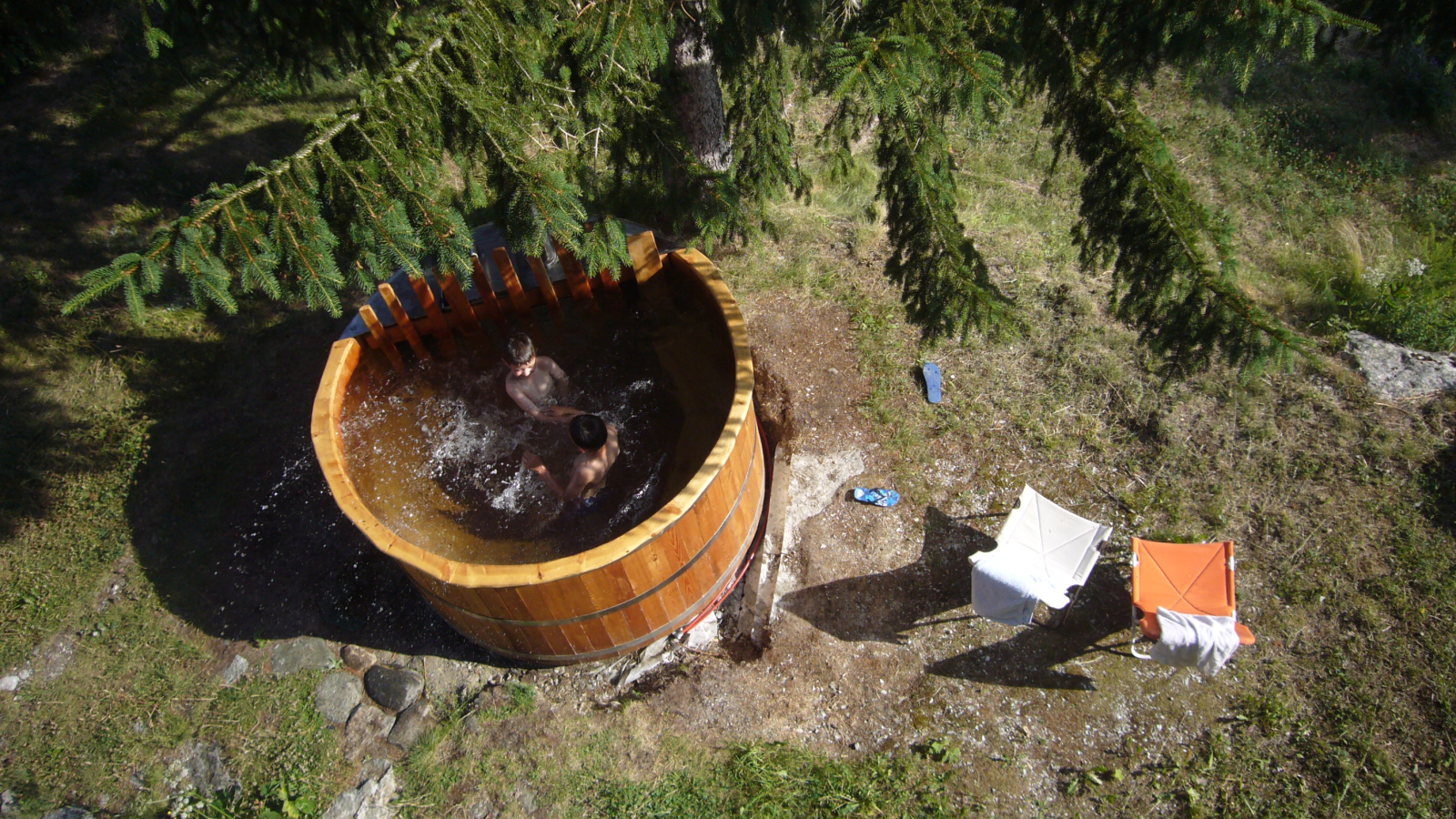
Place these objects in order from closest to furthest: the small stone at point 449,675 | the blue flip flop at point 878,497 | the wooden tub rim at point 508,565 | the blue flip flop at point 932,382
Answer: the wooden tub rim at point 508,565, the small stone at point 449,675, the blue flip flop at point 878,497, the blue flip flop at point 932,382

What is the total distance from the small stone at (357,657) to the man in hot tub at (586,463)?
1.44 m

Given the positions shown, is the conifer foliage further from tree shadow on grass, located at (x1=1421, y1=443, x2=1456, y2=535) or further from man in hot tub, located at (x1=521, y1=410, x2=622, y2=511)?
tree shadow on grass, located at (x1=1421, y1=443, x2=1456, y2=535)

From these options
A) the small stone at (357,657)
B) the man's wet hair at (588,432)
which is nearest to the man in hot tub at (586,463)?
the man's wet hair at (588,432)

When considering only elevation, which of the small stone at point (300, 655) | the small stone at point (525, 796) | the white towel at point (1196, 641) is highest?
the white towel at point (1196, 641)

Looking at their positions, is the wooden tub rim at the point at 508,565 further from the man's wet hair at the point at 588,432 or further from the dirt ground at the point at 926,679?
the dirt ground at the point at 926,679

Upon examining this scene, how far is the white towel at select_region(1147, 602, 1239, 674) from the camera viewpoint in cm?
374

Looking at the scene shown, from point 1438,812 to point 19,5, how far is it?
941 centimetres

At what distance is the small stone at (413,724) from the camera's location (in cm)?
402

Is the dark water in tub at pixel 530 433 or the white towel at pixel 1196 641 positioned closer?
the white towel at pixel 1196 641

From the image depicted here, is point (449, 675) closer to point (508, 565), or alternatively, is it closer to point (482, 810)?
point (482, 810)

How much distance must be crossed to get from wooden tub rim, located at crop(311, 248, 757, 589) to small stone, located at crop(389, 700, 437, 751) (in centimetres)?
113

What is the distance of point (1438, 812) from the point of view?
3629 mm

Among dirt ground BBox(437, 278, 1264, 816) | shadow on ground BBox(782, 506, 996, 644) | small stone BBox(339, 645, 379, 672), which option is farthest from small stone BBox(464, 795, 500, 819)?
shadow on ground BBox(782, 506, 996, 644)

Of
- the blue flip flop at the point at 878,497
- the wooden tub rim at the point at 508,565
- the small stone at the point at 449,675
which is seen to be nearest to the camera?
the wooden tub rim at the point at 508,565
